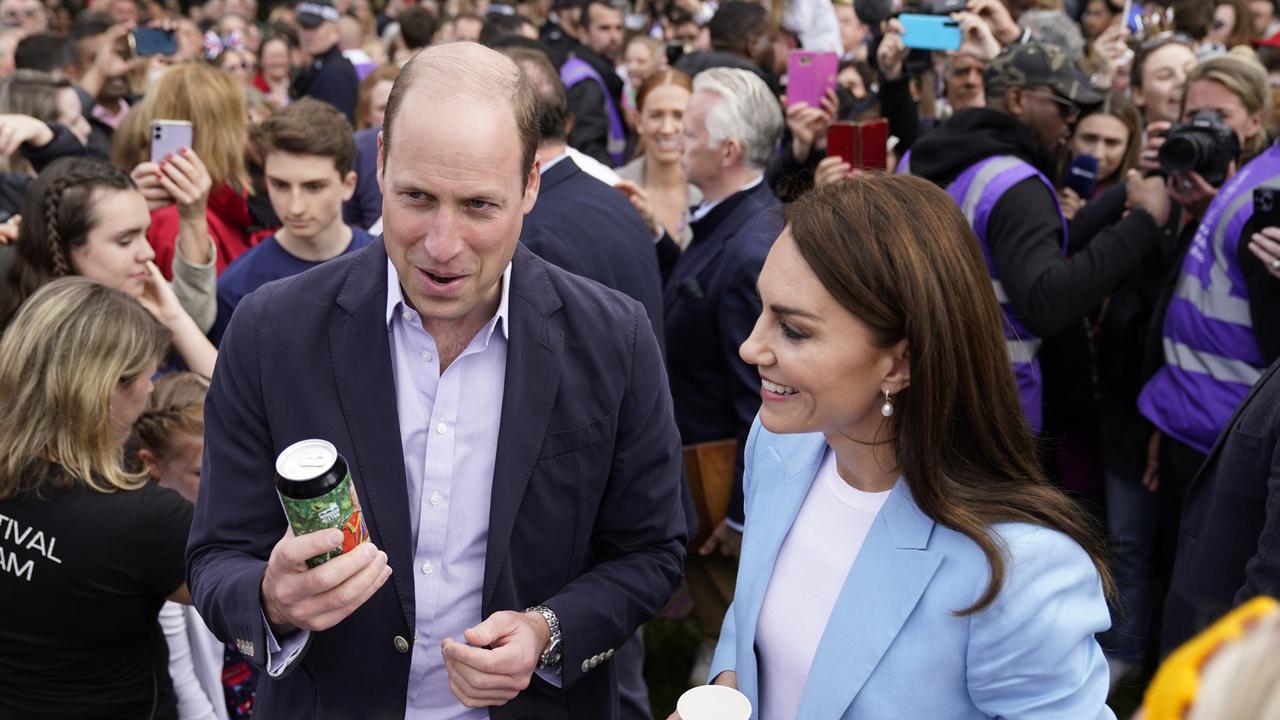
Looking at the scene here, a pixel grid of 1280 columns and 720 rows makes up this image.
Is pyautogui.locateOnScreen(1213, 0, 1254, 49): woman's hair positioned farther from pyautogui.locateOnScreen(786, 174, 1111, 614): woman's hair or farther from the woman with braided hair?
the woman with braided hair

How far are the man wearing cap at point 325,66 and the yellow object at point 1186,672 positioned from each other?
8334mm

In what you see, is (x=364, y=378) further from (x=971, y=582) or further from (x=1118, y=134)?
(x=1118, y=134)

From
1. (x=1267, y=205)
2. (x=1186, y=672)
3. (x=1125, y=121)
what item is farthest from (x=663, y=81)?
(x=1186, y=672)

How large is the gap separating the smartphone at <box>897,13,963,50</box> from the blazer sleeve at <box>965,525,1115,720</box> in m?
3.78

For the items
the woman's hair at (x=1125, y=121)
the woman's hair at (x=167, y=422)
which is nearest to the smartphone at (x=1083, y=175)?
the woman's hair at (x=1125, y=121)

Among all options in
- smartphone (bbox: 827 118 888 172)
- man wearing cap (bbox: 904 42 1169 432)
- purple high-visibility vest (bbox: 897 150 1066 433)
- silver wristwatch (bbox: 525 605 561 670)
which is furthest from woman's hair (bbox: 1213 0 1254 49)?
silver wristwatch (bbox: 525 605 561 670)

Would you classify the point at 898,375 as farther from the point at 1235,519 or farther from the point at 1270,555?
the point at 1235,519

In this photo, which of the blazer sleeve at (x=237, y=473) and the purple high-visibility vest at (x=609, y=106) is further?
the purple high-visibility vest at (x=609, y=106)

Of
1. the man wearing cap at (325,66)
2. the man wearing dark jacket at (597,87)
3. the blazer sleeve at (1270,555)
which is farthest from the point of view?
the man wearing cap at (325,66)

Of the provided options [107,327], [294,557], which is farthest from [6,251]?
[294,557]

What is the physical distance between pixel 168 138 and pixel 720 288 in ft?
7.15

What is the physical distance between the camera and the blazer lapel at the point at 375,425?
1.90 metres

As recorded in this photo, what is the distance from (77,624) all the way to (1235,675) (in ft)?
8.18

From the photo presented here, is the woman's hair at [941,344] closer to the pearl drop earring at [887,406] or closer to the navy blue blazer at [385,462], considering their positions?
the pearl drop earring at [887,406]
